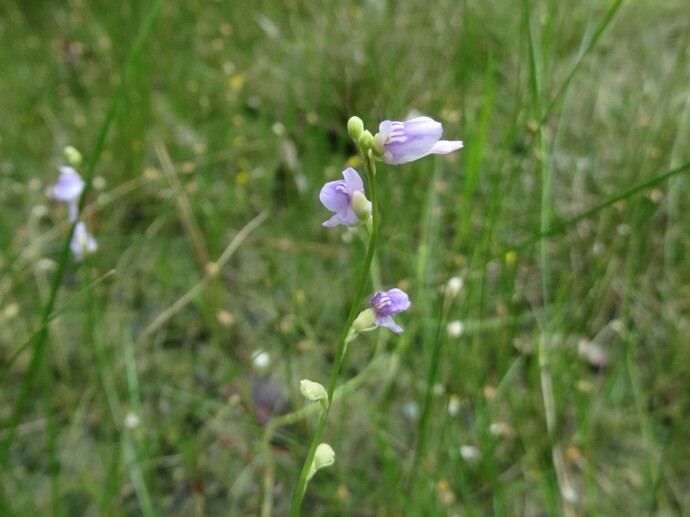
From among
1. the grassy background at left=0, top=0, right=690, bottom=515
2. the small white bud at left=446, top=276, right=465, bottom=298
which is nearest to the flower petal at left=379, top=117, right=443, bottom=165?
the grassy background at left=0, top=0, right=690, bottom=515

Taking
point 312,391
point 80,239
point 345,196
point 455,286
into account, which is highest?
point 345,196

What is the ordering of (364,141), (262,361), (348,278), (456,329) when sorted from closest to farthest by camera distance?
(364,141)
(456,329)
(262,361)
(348,278)

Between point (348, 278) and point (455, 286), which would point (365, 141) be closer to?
point (455, 286)

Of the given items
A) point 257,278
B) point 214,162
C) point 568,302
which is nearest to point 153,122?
point 214,162

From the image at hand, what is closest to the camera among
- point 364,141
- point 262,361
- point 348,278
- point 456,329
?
point 364,141

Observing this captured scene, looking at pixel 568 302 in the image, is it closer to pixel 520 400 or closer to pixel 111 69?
pixel 520 400

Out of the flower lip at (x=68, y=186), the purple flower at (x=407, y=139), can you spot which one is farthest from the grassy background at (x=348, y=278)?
the purple flower at (x=407, y=139)

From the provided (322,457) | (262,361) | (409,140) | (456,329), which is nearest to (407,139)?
(409,140)
